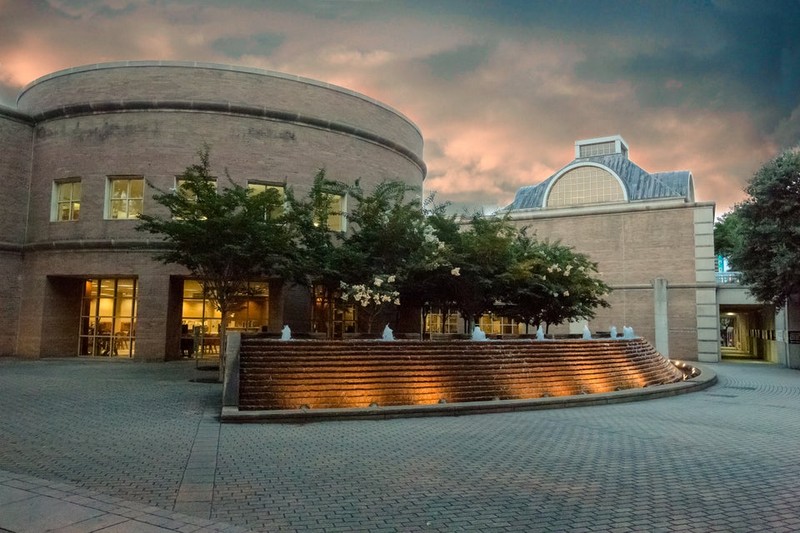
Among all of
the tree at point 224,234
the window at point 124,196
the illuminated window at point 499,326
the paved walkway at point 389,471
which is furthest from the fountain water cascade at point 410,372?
the illuminated window at point 499,326

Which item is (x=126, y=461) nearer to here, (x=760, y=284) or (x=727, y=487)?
(x=727, y=487)

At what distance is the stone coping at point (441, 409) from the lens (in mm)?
11188

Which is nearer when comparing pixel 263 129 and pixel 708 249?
pixel 263 129

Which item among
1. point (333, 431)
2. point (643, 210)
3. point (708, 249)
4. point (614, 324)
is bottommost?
point (333, 431)

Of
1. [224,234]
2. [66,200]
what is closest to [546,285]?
[224,234]

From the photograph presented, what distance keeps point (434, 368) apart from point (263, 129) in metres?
14.9

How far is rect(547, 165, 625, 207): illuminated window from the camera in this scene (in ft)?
119

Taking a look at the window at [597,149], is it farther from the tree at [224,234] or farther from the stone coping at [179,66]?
the tree at [224,234]

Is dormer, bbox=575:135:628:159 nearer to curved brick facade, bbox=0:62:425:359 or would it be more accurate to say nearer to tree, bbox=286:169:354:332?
curved brick facade, bbox=0:62:425:359

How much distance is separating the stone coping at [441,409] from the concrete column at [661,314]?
637 inches

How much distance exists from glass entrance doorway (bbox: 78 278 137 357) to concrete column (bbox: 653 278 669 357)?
25.9m

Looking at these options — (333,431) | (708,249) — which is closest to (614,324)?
(708,249)

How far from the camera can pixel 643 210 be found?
33625 mm

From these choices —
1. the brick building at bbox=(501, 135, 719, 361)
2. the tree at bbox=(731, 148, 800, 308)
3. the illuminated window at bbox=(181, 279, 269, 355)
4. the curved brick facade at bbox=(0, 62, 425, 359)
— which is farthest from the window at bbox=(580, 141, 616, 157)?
the illuminated window at bbox=(181, 279, 269, 355)
